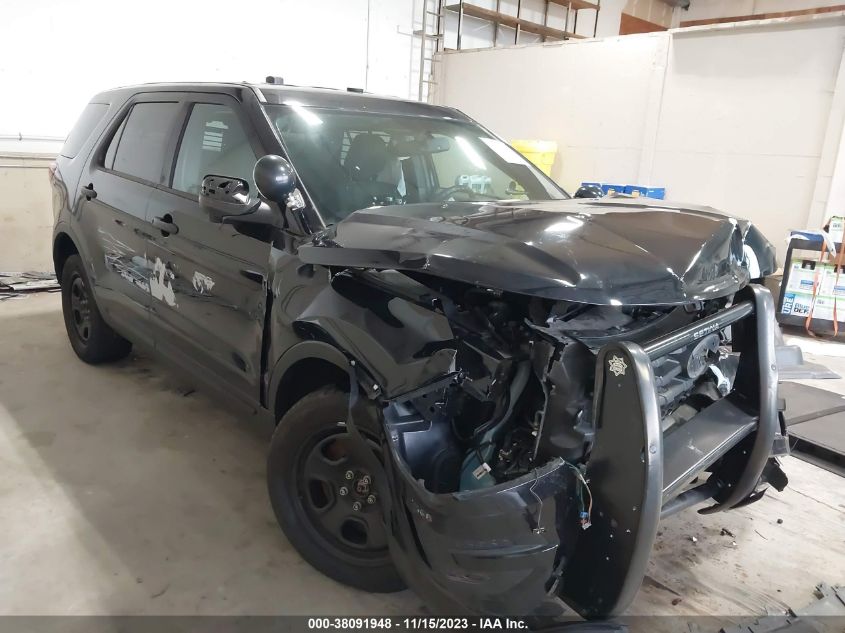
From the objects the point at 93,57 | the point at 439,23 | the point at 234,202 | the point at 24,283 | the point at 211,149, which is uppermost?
the point at 439,23

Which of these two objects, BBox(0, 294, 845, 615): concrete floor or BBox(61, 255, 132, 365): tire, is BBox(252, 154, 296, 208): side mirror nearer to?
BBox(0, 294, 845, 615): concrete floor

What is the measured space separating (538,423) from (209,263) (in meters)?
1.46

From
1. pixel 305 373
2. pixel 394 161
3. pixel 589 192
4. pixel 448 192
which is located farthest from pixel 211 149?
pixel 589 192

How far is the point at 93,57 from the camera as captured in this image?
588cm

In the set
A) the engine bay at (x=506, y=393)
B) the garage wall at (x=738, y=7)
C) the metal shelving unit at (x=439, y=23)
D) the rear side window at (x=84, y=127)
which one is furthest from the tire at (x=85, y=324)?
the garage wall at (x=738, y=7)

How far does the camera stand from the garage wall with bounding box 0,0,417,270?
555cm

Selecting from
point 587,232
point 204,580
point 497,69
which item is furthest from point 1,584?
point 497,69

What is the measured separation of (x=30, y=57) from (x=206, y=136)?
423 cm

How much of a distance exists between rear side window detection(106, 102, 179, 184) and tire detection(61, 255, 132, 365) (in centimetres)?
74

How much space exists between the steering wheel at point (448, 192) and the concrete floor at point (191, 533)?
1.14 m

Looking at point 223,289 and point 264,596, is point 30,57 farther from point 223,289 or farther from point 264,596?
point 264,596

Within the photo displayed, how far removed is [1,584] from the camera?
1971mm

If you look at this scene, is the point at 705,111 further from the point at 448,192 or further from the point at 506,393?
the point at 506,393

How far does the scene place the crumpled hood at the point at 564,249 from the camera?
143 centimetres
